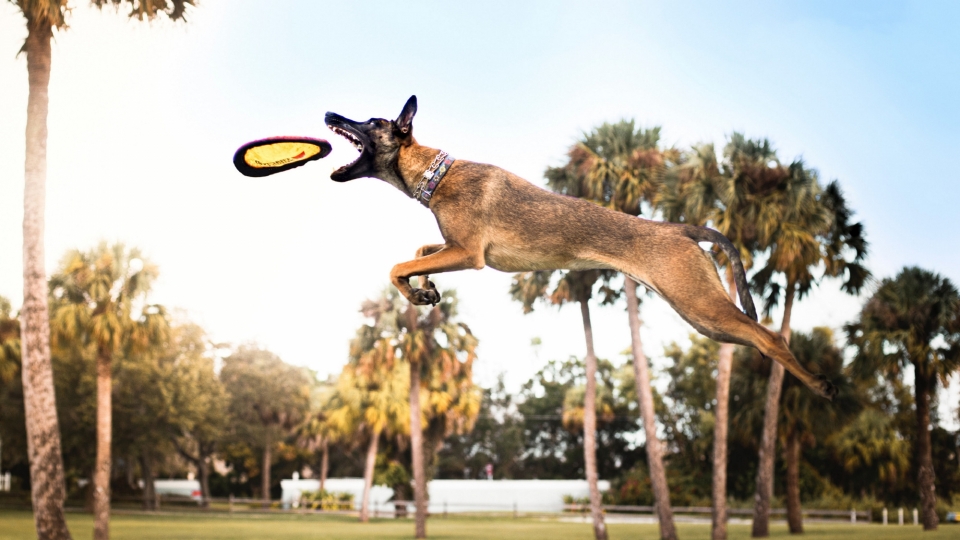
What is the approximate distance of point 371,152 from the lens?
3.48 m

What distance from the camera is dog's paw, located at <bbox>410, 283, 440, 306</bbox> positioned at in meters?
3.46

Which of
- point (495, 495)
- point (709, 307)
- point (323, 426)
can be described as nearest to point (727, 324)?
point (709, 307)

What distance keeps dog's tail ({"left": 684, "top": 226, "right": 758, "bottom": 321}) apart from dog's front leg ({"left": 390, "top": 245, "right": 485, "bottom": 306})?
824 millimetres

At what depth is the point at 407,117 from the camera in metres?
3.51

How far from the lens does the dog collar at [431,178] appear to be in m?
3.48

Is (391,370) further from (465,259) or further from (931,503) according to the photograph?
(465,259)

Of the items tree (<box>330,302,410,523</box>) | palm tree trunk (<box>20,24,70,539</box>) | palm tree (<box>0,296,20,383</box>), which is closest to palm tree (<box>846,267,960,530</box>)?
tree (<box>330,302,410,523</box>)

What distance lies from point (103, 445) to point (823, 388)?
28788mm

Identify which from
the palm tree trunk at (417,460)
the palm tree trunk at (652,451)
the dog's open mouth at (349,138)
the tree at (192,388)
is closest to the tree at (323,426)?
the tree at (192,388)

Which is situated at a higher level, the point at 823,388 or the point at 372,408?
the point at 823,388

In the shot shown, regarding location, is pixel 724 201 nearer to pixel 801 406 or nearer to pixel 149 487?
pixel 801 406

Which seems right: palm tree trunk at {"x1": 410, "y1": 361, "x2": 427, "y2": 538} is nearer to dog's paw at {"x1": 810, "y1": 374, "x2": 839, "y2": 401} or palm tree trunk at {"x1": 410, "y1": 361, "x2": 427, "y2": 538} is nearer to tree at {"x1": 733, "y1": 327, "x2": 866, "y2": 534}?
tree at {"x1": 733, "y1": 327, "x2": 866, "y2": 534}

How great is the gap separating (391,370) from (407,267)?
31.7 m

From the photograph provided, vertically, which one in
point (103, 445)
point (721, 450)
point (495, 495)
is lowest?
point (495, 495)
